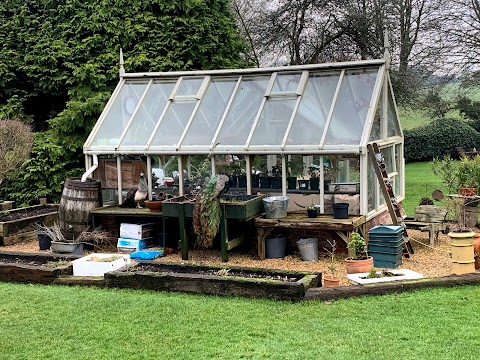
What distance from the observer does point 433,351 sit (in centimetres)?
464

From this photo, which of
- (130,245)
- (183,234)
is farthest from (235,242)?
(130,245)

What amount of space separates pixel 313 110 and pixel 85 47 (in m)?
7.15

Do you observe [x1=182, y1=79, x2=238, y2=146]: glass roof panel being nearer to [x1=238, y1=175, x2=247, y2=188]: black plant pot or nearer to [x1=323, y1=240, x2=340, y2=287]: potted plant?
[x1=238, y1=175, x2=247, y2=188]: black plant pot

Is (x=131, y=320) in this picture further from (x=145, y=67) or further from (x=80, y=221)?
(x=145, y=67)

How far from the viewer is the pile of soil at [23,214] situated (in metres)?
11.2

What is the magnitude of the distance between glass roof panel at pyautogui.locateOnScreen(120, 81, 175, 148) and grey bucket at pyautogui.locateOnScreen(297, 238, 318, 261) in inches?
135

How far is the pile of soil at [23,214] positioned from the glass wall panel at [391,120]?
713 cm

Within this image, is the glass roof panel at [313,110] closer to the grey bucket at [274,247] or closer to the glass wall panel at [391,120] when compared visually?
the glass wall panel at [391,120]

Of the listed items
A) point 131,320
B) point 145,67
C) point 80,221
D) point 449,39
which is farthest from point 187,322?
point 449,39

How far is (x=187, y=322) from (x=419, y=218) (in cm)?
558

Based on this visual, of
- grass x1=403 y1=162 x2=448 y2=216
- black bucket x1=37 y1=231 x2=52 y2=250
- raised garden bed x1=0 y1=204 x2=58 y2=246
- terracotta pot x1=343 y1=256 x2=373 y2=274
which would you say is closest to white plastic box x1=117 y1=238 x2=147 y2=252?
black bucket x1=37 y1=231 x2=52 y2=250

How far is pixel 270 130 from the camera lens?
30.5 ft

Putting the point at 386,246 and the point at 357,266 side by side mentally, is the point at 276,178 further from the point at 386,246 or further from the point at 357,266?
the point at 357,266

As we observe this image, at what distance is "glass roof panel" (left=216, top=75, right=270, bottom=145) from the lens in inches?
371
